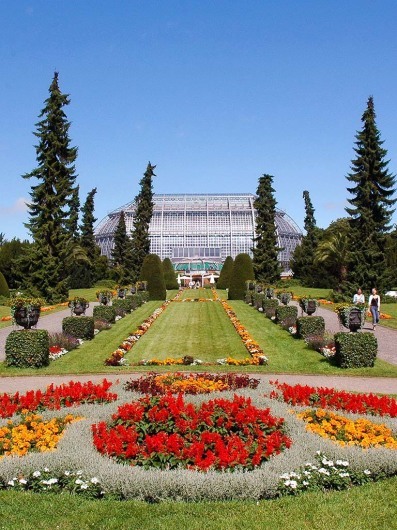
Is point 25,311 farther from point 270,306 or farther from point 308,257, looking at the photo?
point 308,257

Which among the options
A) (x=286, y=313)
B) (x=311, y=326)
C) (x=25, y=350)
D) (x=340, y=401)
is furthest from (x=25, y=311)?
(x=286, y=313)

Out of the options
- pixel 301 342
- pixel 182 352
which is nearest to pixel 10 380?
pixel 182 352

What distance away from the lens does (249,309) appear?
3275cm

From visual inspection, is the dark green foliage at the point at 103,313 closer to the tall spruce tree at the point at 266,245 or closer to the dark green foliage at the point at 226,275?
the tall spruce tree at the point at 266,245

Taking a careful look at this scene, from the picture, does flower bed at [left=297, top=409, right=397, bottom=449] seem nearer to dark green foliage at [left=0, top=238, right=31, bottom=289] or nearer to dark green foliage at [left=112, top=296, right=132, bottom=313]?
dark green foliage at [left=112, top=296, right=132, bottom=313]

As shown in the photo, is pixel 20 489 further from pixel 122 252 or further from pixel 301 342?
pixel 122 252

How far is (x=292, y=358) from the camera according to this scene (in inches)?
610

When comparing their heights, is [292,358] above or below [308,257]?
below

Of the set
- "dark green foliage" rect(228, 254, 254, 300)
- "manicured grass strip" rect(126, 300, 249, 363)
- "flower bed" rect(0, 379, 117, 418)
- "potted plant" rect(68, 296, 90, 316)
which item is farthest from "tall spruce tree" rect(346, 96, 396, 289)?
"flower bed" rect(0, 379, 117, 418)

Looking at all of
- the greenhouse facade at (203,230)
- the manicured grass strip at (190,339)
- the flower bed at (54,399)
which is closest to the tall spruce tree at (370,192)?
the manicured grass strip at (190,339)

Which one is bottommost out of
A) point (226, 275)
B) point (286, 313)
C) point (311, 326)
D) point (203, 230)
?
point (311, 326)

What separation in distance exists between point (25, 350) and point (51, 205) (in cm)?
2753

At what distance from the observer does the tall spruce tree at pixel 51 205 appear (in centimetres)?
3919

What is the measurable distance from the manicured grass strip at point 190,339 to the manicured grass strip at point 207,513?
9955 millimetres
